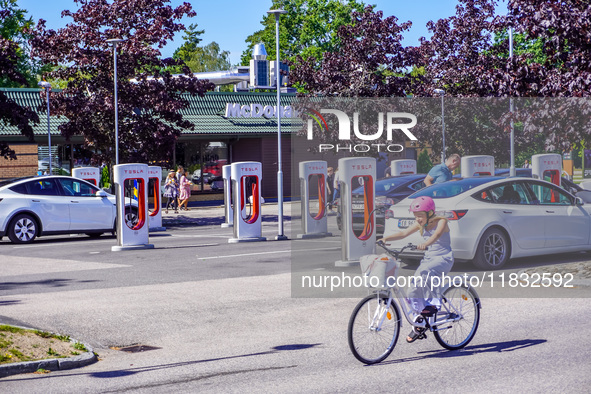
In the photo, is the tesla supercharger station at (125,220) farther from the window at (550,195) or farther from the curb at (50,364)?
the curb at (50,364)

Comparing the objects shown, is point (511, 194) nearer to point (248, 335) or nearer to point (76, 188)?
point (248, 335)

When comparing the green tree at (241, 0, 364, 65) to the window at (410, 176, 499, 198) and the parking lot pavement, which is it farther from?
the window at (410, 176, 499, 198)

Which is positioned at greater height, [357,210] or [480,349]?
[357,210]

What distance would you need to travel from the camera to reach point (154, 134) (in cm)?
2589

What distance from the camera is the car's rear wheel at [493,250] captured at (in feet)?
39.8

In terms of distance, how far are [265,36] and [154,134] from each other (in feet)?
125

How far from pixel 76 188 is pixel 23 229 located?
5.46 feet

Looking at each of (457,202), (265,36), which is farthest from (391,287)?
(265,36)

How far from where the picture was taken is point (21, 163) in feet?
111

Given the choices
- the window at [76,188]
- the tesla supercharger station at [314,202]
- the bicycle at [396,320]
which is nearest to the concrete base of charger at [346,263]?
the tesla supercharger station at [314,202]

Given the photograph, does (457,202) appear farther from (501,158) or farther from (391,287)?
(391,287)

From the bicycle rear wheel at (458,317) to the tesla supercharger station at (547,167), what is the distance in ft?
15.9

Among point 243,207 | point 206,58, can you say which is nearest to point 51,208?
point 243,207

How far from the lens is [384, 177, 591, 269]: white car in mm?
11938
